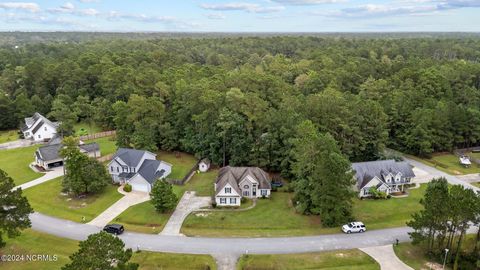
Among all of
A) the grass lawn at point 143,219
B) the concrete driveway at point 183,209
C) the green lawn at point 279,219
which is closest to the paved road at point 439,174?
the green lawn at point 279,219

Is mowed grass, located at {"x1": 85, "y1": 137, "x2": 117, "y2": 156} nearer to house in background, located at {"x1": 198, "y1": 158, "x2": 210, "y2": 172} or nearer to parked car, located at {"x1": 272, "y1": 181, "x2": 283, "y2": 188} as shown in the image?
house in background, located at {"x1": 198, "y1": 158, "x2": 210, "y2": 172}

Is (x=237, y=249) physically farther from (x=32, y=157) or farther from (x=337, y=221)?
(x=32, y=157)

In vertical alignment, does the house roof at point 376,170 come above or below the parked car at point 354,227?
A: above

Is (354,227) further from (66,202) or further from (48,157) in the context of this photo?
(48,157)

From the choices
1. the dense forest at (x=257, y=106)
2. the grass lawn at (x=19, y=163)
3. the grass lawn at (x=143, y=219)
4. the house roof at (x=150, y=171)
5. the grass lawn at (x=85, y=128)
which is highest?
the dense forest at (x=257, y=106)

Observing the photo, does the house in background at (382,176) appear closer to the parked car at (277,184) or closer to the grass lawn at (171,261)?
the parked car at (277,184)

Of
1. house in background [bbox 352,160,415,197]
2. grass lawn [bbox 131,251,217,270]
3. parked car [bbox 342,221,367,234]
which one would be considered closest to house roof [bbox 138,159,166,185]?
grass lawn [bbox 131,251,217,270]
